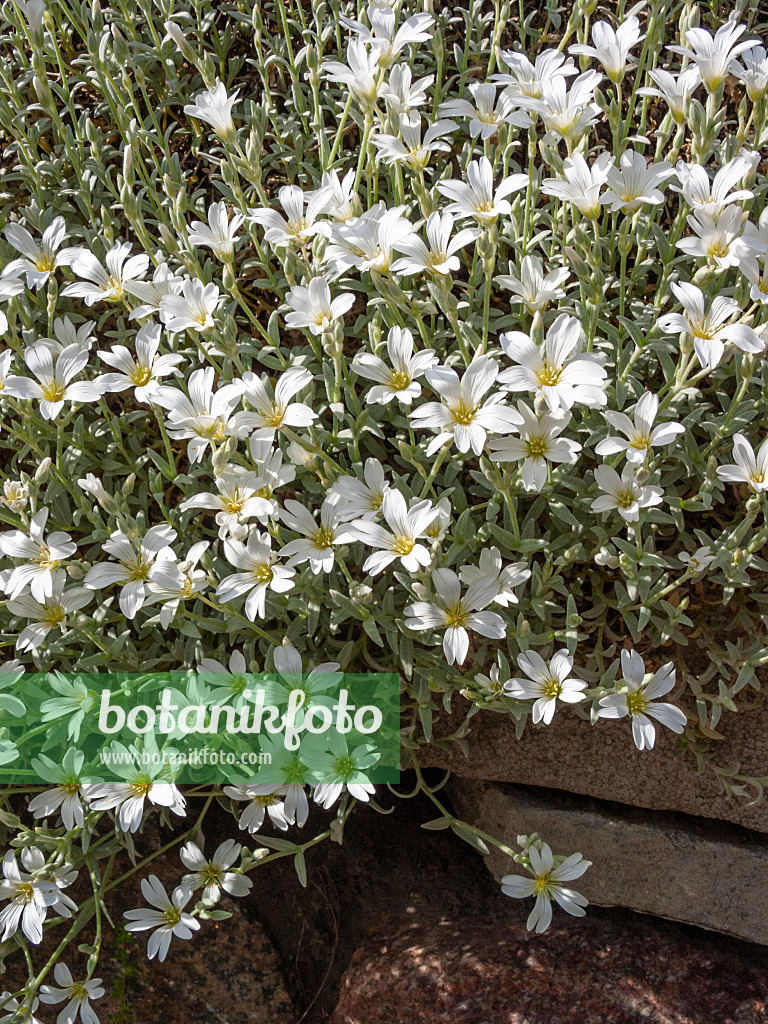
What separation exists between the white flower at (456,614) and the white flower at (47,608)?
60cm

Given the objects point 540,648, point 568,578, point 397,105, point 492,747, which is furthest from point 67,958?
point 397,105

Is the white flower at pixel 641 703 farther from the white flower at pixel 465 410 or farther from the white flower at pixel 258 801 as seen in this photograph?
the white flower at pixel 258 801

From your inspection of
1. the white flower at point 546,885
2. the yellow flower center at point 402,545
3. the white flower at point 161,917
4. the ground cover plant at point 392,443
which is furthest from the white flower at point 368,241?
the white flower at point 161,917

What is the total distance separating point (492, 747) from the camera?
194cm

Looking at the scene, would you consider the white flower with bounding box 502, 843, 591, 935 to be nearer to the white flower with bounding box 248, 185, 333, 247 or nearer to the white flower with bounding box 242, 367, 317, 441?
the white flower with bounding box 242, 367, 317, 441

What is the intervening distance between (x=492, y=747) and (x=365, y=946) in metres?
0.56

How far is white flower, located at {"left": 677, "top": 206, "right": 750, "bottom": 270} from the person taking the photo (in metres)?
1.46

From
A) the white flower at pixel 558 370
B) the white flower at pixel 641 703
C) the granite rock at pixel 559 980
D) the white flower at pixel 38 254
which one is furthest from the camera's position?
the granite rock at pixel 559 980

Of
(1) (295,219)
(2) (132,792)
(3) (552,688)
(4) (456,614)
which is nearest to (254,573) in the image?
(4) (456,614)

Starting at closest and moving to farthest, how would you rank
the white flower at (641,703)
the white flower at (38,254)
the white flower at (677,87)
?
the white flower at (641,703), the white flower at (677,87), the white flower at (38,254)

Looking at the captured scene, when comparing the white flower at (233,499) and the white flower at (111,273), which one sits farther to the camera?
the white flower at (111,273)

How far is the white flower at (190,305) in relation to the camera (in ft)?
5.23

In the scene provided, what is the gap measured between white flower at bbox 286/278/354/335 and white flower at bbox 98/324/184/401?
237 mm

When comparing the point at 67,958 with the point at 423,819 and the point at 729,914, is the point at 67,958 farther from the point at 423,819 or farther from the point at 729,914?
the point at 729,914
